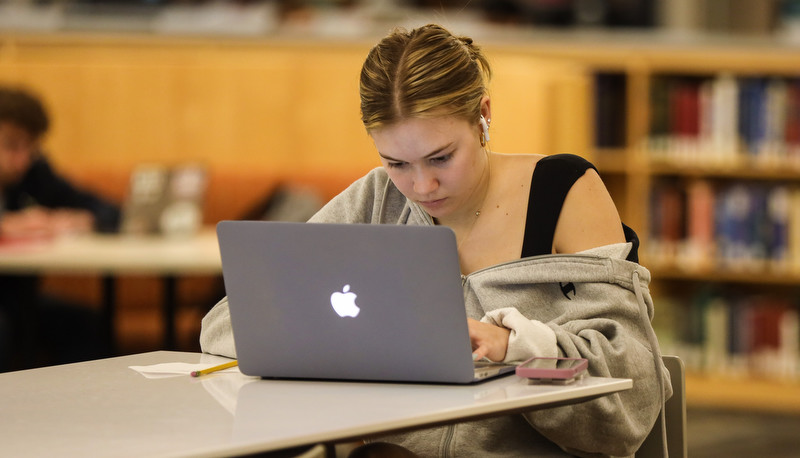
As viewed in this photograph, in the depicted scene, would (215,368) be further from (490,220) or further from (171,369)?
(490,220)

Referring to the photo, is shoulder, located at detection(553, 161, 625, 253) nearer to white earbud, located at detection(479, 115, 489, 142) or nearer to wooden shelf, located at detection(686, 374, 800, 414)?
white earbud, located at detection(479, 115, 489, 142)

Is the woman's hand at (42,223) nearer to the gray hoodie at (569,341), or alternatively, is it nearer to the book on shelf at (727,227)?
the gray hoodie at (569,341)

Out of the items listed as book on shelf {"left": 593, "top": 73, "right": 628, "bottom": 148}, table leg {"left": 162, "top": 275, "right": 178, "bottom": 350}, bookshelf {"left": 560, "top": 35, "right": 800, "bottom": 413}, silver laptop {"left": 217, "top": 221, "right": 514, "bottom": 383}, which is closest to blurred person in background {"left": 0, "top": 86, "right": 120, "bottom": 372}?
table leg {"left": 162, "top": 275, "right": 178, "bottom": 350}

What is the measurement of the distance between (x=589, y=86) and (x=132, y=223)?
6.44 ft

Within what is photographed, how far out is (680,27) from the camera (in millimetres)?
4664

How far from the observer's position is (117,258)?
333cm

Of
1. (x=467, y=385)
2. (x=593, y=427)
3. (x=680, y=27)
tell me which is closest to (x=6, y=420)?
(x=467, y=385)

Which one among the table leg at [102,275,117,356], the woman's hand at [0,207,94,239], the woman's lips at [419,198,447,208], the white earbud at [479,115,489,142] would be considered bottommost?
the table leg at [102,275,117,356]

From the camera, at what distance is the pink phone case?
4.31ft

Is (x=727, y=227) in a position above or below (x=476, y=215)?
below

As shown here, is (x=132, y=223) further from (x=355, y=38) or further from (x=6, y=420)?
(x=6, y=420)

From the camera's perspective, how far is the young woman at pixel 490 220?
4.78ft

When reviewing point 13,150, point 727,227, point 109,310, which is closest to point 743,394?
point 727,227

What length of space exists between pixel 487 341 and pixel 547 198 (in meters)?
0.37
